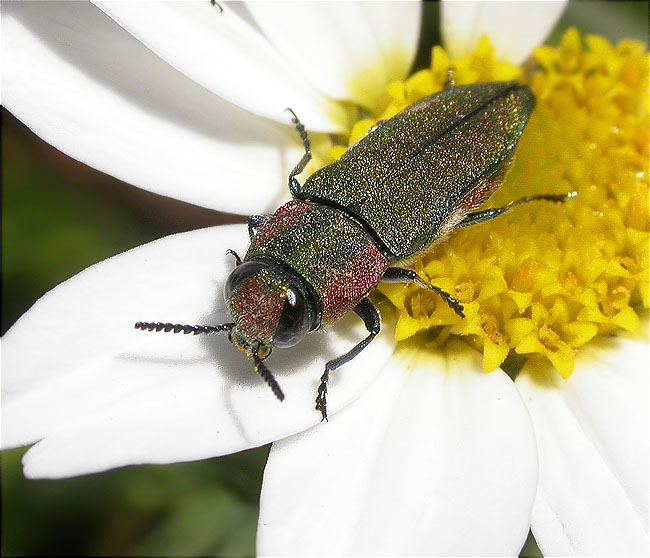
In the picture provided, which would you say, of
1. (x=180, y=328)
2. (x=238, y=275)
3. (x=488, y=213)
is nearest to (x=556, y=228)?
(x=488, y=213)

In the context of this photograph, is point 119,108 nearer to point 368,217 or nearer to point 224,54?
point 224,54

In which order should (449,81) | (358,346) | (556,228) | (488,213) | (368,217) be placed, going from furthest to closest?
1. (449,81)
2. (556,228)
3. (488,213)
4. (368,217)
5. (358,346)

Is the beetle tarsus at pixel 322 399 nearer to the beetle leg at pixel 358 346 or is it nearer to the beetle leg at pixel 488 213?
the beetle leg at pixel 358 346

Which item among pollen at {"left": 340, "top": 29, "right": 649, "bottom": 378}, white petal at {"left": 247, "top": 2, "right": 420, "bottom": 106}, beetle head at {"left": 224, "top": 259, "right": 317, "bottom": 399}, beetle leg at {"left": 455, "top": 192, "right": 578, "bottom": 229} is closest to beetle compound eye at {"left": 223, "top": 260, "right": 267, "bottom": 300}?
beetle head at {"left": 224, "top": 259, "right": 317, "bottom": 399}

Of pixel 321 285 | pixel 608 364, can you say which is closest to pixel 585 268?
pixel 608 364

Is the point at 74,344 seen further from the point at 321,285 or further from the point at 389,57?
the point at 389,57

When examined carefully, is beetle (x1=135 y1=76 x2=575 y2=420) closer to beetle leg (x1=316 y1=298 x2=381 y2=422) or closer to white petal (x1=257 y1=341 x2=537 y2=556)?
beetle leg (x1=316 y1=298 x2=381 y2=422)
